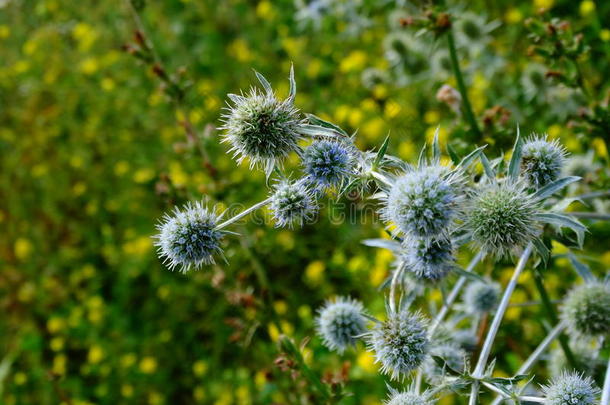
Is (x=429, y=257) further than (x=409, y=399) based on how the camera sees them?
Yes

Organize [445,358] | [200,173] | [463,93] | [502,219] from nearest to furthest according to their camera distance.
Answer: [502,219] < [445,358] < [463,93] < [200,173]

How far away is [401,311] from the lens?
1.78 m

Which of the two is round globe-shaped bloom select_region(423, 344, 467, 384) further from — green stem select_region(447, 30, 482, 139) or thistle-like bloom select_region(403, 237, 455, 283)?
green stem select_region(447, 30, 482, 139)

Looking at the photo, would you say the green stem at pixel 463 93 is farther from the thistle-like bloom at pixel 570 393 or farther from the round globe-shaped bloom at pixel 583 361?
the thistle-like bloom at pixel 570 393

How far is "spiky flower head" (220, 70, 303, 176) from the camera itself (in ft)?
5.37

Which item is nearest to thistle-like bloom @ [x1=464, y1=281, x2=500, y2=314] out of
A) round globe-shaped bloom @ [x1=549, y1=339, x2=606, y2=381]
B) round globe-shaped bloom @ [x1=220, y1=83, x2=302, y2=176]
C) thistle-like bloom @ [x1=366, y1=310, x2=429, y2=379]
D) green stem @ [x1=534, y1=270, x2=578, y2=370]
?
green stem @ [x1=534, y1=270, x2=578, y2=370]

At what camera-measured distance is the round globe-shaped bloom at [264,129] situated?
1.64 metres

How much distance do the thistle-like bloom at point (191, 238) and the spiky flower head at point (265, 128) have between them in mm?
236

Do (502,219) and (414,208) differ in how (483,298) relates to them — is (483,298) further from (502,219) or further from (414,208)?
(414,208)

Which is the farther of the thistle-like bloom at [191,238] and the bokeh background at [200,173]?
the bokeh background at [200,173]

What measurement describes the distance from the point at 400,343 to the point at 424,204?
49 cm

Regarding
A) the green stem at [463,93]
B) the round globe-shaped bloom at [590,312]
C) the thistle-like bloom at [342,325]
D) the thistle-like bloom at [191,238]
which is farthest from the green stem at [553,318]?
the thistle-like bloom at [191,238]

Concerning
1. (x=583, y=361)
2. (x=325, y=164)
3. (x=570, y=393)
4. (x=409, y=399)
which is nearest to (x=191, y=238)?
(x=325, y=164)

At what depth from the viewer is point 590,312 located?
79.4 inches
